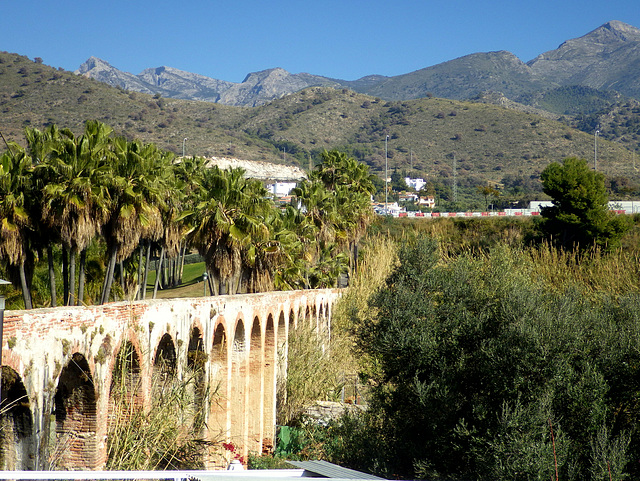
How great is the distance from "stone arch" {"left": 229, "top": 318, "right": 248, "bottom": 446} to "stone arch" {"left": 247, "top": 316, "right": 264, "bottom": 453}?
1.17 m

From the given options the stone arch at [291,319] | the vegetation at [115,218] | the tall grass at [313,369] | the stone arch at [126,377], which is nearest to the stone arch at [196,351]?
the vegetation at [115,218]

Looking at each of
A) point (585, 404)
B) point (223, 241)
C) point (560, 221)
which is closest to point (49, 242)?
point (223, 241)

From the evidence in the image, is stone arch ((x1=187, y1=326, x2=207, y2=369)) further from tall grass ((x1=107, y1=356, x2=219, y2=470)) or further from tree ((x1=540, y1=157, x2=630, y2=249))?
tree ((x1=540, y1=157, x2=630, y2=249))

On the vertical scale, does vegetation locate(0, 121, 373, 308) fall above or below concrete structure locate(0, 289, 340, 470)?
above

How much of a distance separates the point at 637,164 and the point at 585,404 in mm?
109950

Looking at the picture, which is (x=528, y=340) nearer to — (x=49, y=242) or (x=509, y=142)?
(x=49, y=242)

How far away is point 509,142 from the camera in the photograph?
132875mm

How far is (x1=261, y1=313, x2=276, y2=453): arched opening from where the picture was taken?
852 inches

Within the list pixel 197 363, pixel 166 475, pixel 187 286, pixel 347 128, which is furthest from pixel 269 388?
pixel 347 128

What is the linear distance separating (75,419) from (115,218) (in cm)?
1356

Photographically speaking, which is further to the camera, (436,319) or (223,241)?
(223,241)

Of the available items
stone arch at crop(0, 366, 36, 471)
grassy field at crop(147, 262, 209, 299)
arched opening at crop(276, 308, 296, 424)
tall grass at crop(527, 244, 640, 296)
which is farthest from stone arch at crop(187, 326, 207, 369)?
grassy field at crop(147, 262, 209, 299)

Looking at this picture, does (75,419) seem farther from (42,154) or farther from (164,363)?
(42,154)

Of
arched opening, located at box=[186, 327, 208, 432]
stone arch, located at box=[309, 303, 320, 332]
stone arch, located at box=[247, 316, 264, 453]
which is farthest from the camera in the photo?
stone arch, located at box=[309, 303, 320, 332]
